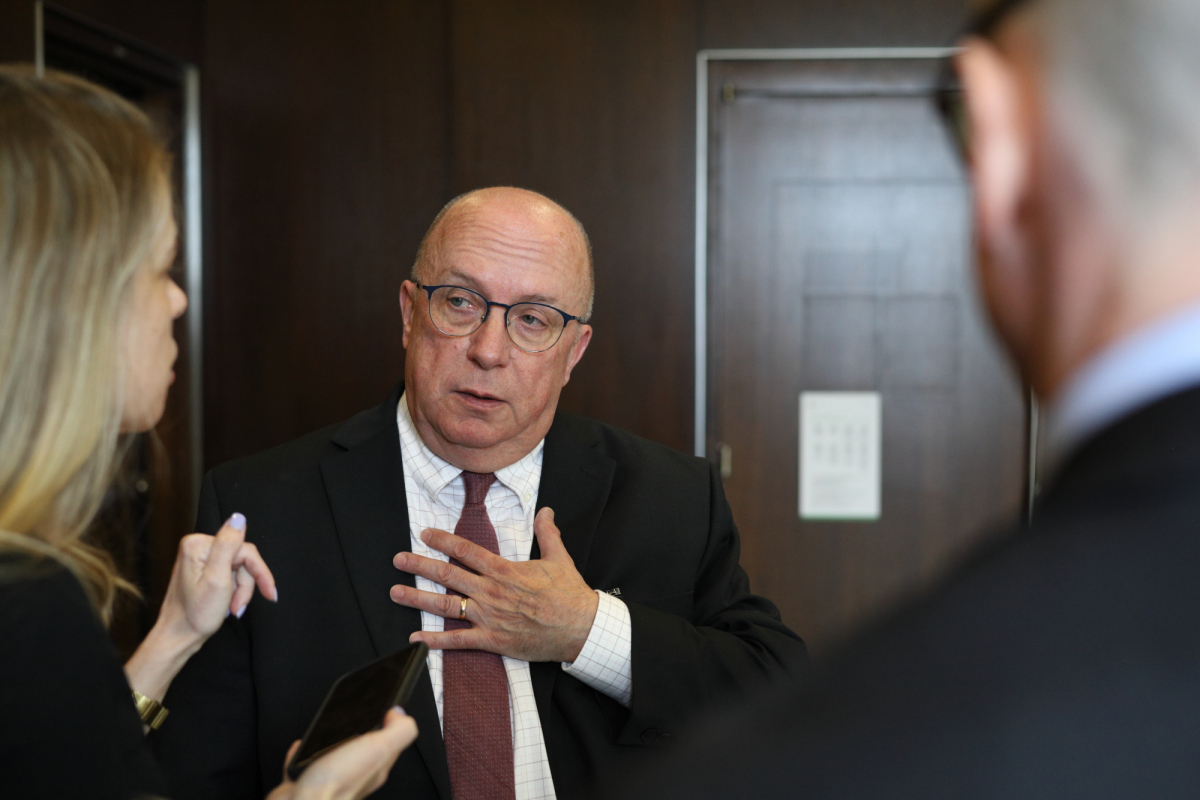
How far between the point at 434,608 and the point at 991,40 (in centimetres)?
126

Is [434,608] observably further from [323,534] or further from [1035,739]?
[1035,739]

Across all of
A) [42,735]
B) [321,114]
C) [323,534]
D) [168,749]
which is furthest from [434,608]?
[321,114]

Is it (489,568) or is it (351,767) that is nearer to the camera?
(351,767)

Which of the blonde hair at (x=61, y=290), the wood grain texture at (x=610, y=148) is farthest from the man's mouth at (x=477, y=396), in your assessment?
the wood grain texture at (x=610, y=148)

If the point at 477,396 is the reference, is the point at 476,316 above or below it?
above

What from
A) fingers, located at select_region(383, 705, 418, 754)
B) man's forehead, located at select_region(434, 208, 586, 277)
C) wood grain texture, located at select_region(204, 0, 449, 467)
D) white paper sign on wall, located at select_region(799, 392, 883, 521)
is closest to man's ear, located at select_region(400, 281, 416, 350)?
man's forehead, located at select_region(434, 208, 586, 277)

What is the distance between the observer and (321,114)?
3.73 meters

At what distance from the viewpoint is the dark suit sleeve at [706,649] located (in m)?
1.63

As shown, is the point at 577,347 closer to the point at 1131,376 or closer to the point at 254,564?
the point at 254,564

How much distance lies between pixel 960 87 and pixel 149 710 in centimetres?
121

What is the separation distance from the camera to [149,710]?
130 cm

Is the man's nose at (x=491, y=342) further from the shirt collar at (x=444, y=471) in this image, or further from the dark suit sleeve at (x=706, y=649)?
the dark suit sleeve at (x=706, y=649)

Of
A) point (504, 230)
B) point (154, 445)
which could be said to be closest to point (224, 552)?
point (504, 230)

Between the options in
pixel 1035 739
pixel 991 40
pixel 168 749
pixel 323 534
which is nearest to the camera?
pixel 1035 739
